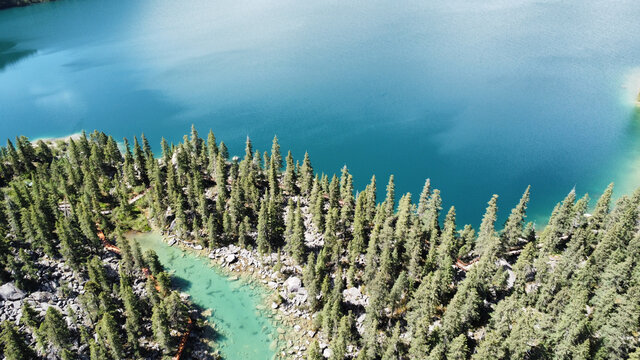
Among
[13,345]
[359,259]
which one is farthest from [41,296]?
[359,259]

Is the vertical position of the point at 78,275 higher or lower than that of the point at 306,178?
lower

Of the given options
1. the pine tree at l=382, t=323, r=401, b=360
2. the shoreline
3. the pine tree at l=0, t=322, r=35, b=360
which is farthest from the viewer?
the shoreline

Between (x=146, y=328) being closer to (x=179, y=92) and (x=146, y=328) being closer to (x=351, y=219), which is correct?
(x=351, y=219)

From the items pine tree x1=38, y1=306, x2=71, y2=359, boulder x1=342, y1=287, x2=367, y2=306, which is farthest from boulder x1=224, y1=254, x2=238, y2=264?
pine tree x1=38, y1=306, x2=71, y2=359

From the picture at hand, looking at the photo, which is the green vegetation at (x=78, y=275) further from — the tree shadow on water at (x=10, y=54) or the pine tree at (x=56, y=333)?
the tree shadow on water at (x=10, y=54)

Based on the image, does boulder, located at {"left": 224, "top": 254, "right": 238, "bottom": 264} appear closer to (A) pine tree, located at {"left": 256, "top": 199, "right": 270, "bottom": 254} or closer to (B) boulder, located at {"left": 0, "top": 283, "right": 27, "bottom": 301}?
(A) pine tree, located at {"left": 256, "top": 199, "right": 270, "bottom": 254}

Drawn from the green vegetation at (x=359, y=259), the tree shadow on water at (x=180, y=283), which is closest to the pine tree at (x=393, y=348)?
the green vegetation at (x=359, y=259)

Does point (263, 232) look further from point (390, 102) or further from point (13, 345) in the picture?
point (390, 102)
